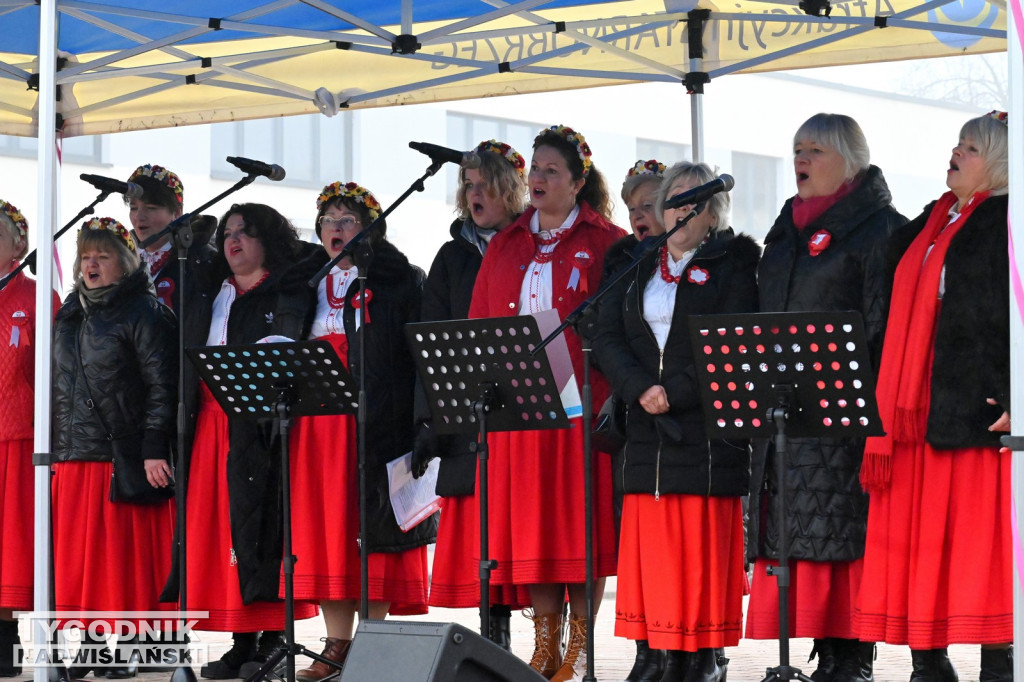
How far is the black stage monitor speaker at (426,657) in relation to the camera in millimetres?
3621

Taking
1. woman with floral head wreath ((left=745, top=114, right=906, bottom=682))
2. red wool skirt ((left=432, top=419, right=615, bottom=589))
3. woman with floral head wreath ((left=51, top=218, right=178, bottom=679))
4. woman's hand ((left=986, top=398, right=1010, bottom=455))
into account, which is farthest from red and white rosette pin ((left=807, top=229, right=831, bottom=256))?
woman with floral head wreath ((left=51, top=218, right=178, bottom=679))

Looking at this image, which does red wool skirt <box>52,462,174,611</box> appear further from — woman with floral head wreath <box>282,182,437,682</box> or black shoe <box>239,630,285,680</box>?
woman with floral head wreath <box>282,182,437,682</box>

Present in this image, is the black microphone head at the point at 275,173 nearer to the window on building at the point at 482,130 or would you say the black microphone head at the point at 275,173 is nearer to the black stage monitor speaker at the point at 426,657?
the black stage monitor speaker at the point at 426,657

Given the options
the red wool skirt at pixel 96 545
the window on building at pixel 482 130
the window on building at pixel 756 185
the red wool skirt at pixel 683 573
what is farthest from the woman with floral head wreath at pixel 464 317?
the window on building at pixel 756 185

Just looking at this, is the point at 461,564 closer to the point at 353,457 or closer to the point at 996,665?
the point at 353,457

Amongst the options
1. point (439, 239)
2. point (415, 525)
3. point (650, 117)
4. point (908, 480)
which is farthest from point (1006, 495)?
point (650, 117)

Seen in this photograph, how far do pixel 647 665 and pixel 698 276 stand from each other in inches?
60.6

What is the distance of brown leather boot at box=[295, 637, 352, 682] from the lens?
6242 millimetres

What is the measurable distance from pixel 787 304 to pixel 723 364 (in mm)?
834

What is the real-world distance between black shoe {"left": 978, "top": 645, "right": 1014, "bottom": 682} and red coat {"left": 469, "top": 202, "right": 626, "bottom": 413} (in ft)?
6.16

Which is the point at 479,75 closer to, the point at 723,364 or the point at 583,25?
the point at 583,25

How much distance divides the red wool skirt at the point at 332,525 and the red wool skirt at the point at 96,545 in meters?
0.85

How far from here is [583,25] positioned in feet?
25.2

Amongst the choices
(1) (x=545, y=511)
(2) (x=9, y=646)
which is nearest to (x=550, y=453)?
(1) (x=545, y=511)
